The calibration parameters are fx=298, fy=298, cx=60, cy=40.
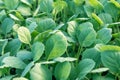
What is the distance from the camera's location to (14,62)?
0.94m

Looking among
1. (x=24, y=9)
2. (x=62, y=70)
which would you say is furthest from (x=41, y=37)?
(x=24, y=9)

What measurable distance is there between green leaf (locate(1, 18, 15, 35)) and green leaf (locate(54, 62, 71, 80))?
39 cm

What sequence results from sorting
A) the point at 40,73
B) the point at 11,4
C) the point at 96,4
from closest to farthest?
the point at 40,73 → the point at 96,4 → the point at 11,4

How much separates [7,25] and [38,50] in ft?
1.13

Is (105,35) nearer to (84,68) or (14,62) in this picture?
(84,68)

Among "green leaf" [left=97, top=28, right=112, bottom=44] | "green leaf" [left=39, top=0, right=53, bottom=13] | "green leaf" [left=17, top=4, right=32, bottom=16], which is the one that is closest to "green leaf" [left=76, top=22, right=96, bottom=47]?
"green leaf" [left=97, top=28, right=112, bottom=44]

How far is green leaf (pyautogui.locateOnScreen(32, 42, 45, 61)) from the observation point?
3.01 feet

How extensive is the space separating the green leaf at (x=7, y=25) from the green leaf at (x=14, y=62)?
29 centimetres

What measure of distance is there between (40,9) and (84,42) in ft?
1.25

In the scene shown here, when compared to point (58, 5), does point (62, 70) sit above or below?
below

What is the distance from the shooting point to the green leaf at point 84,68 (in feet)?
2.85

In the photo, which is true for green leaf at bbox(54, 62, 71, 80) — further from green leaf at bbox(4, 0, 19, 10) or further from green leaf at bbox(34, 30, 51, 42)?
green leaf at bbox(4, 0, 19, 10)

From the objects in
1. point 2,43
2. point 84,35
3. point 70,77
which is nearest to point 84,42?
point 84,35

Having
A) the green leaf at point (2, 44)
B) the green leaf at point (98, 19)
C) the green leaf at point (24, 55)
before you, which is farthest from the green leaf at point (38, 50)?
the green leaf at point (98, 19)
